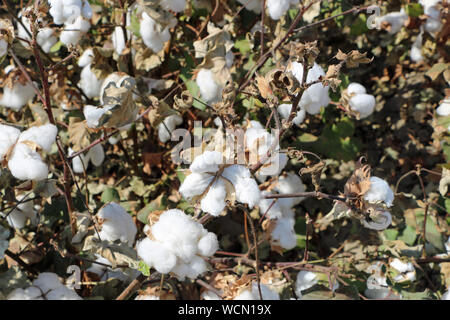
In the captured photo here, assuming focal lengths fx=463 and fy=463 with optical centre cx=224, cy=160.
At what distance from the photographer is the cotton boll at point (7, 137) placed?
991mm

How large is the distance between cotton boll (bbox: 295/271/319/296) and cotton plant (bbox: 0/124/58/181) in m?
0.84

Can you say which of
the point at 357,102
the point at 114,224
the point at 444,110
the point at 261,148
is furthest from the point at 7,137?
the point at 444,110

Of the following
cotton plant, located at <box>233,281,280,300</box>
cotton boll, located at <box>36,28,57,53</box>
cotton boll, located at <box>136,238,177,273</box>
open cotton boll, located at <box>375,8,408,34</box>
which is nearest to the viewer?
cotton boll, located at <box>136,238,177,273</box>

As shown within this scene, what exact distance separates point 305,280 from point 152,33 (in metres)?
0.90

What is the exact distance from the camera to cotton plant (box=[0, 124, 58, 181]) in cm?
97

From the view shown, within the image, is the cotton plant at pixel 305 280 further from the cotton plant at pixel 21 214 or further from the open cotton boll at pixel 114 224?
the cotton plant at pixel 21 214

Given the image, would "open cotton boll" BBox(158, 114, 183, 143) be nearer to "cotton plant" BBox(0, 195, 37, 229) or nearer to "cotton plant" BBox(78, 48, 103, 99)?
"cotton plant" BBox(78, 48, 103, 99)

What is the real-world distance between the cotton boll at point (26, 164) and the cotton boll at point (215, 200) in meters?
0.36

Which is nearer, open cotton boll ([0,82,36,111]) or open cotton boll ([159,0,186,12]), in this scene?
open cotton boll ([159,0,186,12])

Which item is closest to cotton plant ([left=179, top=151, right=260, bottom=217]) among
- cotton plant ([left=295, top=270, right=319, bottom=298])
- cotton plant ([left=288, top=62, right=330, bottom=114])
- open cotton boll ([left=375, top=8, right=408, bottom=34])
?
cotton plant ([left=288, top=62, right=330, bottom=114])

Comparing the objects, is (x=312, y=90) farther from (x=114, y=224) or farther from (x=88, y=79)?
(x=88, y=79)

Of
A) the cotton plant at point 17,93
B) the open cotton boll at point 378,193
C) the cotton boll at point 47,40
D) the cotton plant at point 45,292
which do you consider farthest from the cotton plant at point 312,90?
the cotton boll at point 47,40

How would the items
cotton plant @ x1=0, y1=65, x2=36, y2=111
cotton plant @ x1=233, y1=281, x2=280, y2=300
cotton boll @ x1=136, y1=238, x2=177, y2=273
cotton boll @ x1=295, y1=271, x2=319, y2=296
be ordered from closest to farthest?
cotton boll @ x1=136, y1=238, x2=177, y2=273 < cotton plant @ x1=233, y1=281, x2=280, y2=300 < cotton boll @ x1=295, y1=271, x2=319, y2=296 < cotton plant @ x1=0, y1=65, x2=36, y2=111

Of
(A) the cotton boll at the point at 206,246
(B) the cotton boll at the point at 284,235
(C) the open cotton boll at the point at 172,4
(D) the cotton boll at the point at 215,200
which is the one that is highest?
(C) the open cotton boll at the point at 172,4
